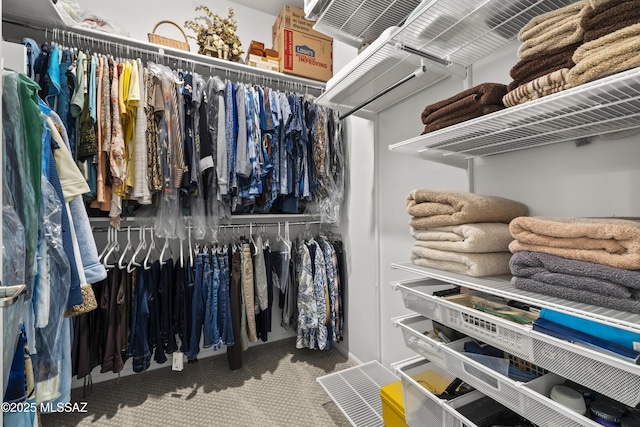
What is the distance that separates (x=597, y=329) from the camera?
1.82ft

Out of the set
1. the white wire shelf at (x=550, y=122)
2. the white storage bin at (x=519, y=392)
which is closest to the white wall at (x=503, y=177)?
the white wire shelf at (x=550, y=122)

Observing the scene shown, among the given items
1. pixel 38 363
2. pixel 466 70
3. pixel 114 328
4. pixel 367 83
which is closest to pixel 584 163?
pixel 466 70

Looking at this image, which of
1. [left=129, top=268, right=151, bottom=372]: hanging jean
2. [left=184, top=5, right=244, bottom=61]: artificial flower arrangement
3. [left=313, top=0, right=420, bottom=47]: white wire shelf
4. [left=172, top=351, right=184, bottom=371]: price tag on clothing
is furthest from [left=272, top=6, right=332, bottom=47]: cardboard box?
[left=172, top=351, right=184, bottom=371]: price tag on clothing

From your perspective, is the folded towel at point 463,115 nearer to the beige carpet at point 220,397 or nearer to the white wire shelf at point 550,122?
the white wire shelf at point 550,122

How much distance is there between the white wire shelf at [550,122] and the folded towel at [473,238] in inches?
11.2

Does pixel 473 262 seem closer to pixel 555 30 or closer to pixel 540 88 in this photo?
pixel 540 88

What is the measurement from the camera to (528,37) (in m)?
0.74

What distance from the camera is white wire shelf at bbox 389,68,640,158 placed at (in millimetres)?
567

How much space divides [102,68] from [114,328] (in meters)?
1.43

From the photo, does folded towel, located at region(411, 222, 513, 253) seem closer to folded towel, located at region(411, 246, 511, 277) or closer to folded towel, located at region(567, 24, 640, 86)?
folded towel, located at region(411, 246, 511, 277)

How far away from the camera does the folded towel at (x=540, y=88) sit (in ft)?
2.06

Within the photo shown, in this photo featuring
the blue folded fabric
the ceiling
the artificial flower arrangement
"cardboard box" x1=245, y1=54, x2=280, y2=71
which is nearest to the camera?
the blue folded fabric

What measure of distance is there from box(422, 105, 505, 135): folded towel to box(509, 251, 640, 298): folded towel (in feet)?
1.37

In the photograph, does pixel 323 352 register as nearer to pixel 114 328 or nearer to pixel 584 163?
pixel 114 328
